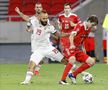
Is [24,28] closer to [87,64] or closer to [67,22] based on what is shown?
[67,22]

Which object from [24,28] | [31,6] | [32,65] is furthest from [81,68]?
[31,6]

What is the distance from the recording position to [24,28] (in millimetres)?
27391

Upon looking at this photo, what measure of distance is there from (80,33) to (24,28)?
13.0m

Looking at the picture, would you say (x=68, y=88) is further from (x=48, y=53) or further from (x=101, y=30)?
(x=101, y=30)

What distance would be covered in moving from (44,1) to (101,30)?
3346mm

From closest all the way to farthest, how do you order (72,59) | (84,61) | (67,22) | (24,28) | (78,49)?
(72,59) < (84,61) < (78,49) < (67,22) < (24,28)

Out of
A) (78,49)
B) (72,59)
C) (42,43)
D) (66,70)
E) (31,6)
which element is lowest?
(66,70)

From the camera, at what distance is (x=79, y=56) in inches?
576

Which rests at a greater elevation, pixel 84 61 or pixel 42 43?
pixel 42 43

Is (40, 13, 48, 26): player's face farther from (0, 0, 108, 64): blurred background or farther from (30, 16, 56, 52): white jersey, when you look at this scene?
(0, 0, 108, 64): blurred background

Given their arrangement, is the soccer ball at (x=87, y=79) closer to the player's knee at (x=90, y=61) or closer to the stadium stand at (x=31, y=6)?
the player's knee at (x=90, y=61)

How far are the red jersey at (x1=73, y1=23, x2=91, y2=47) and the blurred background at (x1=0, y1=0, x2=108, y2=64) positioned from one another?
12467 millimetres

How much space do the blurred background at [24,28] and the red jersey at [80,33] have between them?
12.5m

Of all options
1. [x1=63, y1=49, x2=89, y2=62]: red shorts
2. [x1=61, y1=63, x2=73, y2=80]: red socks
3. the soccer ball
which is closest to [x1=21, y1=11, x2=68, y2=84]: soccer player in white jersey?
[x1=63, y1=49, x2=89, y2=62]: red shorts
